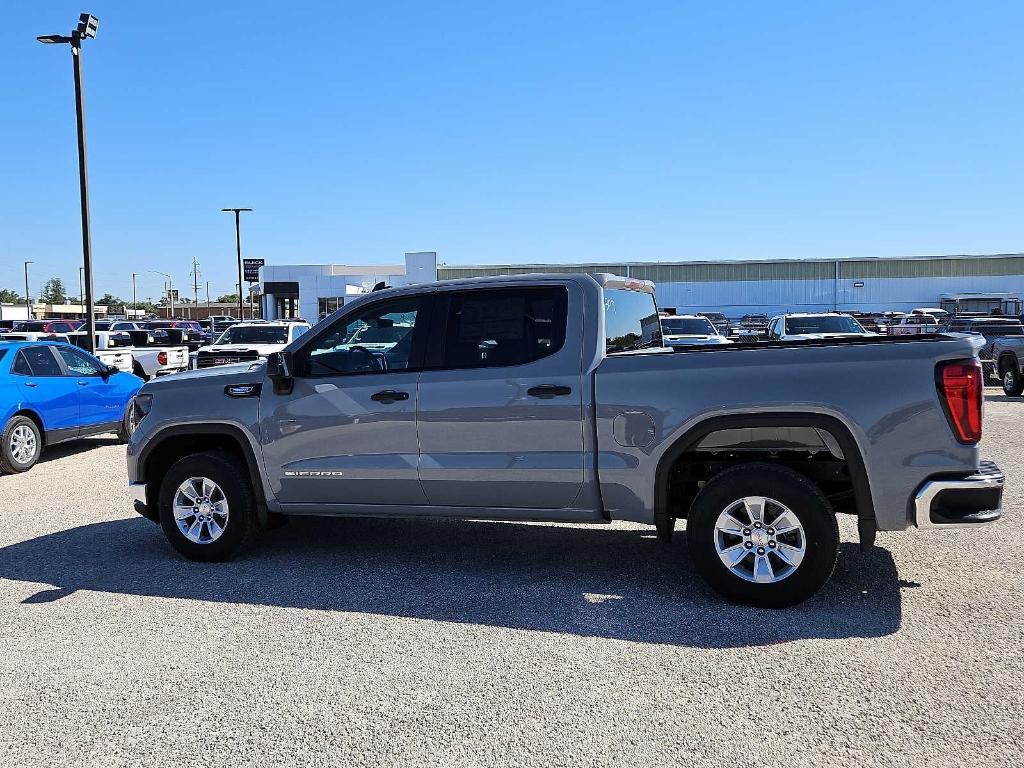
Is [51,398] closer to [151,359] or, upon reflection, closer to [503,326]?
[503,326]

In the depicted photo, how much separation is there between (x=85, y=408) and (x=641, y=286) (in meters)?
8.46

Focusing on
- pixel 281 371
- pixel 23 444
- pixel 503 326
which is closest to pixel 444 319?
pixel 503 326

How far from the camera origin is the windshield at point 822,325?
22.4 meters

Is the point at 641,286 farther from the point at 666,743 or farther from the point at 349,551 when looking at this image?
the point at 666,743

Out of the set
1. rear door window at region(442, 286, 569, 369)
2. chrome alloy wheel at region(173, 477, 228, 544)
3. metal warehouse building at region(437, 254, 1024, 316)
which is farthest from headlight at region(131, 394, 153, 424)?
metal warehouse building at region(437, 254, 1024, 316)

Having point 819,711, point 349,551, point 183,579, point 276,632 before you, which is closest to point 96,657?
point 276,632

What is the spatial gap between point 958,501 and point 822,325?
18921 millimetres

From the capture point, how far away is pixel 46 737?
359 cm

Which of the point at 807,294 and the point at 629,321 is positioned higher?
the point at 807,294

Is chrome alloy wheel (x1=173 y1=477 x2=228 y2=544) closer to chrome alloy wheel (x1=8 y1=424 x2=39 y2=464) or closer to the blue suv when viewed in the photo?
the blue suv

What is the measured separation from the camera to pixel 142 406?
21.1 feet

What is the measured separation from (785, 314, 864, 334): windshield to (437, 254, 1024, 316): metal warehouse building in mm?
41934

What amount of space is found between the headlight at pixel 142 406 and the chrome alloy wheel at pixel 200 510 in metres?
0.61

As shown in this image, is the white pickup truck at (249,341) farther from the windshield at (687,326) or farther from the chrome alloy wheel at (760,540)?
the chrome alloy wheel at (760,540)
